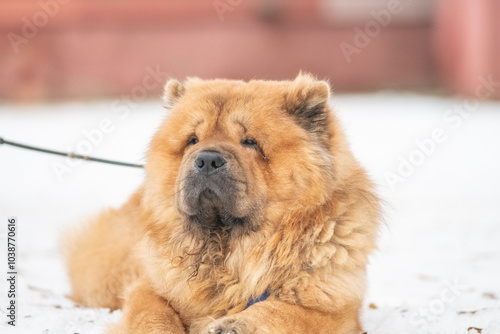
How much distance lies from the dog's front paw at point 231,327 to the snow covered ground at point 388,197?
2.67ft

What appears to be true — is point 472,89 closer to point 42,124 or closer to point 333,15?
point 333,15

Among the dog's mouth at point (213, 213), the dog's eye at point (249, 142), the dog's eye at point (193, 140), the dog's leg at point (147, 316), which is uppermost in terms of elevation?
the dog's eye at point (249, 142)

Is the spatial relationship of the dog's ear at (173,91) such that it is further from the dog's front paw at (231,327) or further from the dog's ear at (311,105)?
the dog's front paw at (231,327)

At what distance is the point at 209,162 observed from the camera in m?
2.95

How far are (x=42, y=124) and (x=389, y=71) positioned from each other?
868 cm

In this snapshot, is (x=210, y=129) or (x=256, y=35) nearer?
(x=210, y=129)

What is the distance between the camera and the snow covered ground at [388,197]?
3.65 m

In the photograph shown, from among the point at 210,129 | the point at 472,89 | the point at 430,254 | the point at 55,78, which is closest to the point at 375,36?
the point at 472,89

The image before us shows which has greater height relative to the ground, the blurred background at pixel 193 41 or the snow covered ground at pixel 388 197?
the blurred background at pixel 193 41

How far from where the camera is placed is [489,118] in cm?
1275

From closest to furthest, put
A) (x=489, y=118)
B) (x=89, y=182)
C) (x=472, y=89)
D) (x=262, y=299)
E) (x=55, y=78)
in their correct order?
(x=262, y=299)
(x=89, y=182)
(x=489, y=118)
(x=472, y=89)
(x=55, y=78)

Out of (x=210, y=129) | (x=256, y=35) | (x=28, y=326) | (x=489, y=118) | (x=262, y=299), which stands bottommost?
(x=28, y=326)

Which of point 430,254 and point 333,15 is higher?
point 333,15

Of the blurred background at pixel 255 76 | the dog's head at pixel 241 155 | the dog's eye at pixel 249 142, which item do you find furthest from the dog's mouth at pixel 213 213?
the blurred background at pixel 255 76
